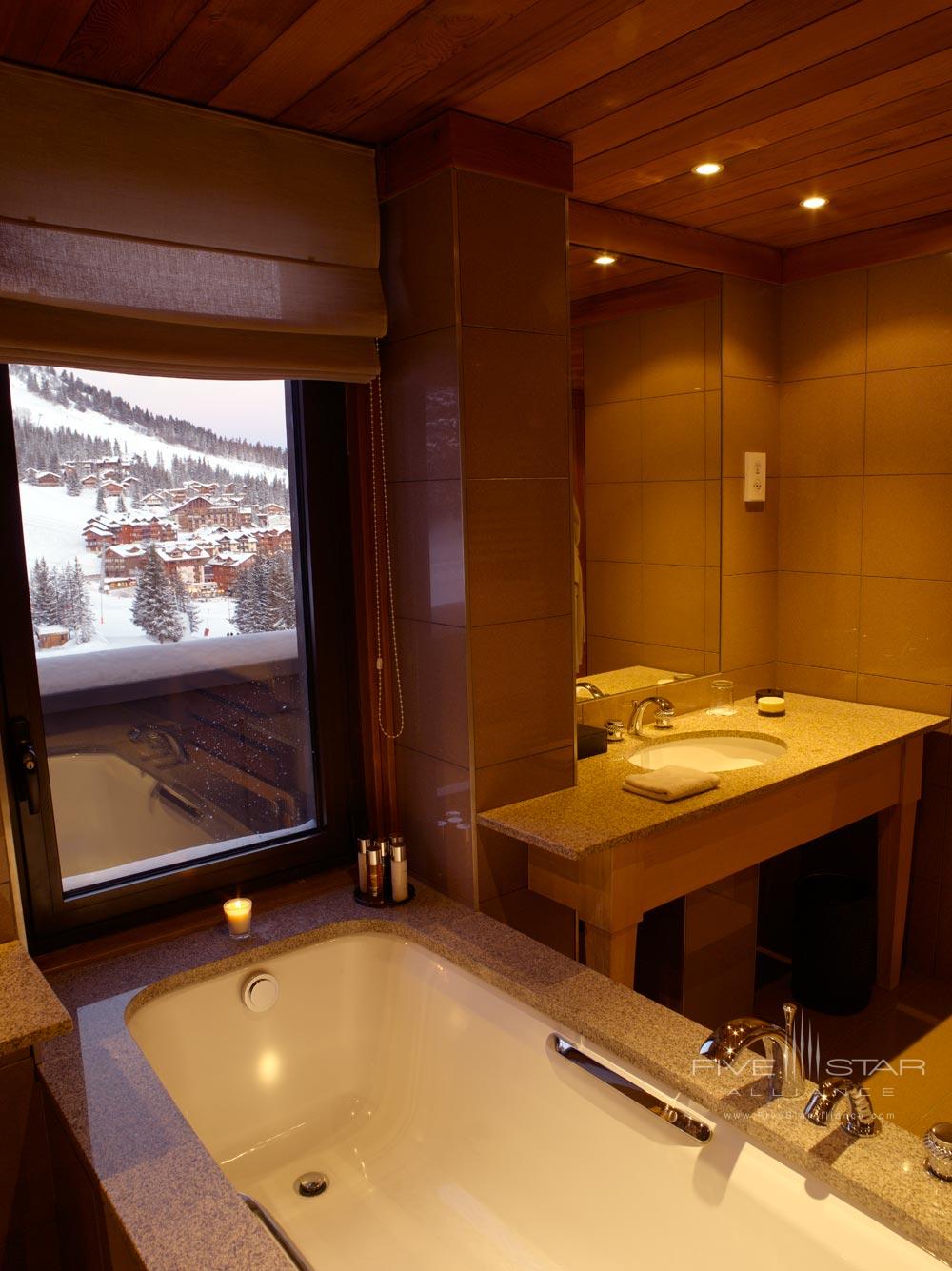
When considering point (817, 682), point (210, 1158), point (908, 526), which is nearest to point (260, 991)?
point (210, 1158)

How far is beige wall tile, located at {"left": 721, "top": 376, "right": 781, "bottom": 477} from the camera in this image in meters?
3.11

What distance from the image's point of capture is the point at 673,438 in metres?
3.04

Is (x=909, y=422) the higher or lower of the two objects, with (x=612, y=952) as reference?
higher

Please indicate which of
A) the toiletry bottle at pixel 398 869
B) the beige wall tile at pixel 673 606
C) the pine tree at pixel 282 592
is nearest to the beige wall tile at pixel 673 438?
the beige wall tile at pixel 673 606

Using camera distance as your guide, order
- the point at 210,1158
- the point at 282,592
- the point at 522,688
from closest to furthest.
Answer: the point at 210,1158, the point at 522,688, the point at 282,592

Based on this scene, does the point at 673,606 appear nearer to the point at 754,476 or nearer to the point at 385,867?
the point at 754,476

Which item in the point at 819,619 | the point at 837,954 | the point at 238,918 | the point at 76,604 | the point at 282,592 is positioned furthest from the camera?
the point at 819,619

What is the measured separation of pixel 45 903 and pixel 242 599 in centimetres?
80

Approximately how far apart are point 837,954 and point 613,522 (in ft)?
4.85

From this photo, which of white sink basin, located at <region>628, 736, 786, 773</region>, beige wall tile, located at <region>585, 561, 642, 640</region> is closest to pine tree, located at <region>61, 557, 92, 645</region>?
beige wall tile, located at <region>585, 561, 642, 640</region>

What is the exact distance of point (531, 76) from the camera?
5.99 feet

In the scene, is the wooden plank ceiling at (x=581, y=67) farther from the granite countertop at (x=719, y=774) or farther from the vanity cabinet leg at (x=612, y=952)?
the vanity cabinet leg at (x=612, y=952)

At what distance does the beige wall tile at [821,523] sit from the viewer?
3.12m

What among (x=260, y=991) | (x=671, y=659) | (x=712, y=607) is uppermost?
(x=712, y=607)
